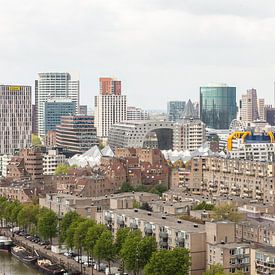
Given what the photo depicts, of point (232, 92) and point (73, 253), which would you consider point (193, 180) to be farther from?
point (232, 92)

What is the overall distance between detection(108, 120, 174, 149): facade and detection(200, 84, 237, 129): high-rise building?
55495mm

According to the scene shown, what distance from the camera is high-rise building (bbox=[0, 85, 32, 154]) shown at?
102 meters

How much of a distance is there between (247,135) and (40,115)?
65196 mm

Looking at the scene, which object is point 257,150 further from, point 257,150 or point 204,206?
point 204,206

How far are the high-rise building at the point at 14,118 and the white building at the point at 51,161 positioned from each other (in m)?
20.8

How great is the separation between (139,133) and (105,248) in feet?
214

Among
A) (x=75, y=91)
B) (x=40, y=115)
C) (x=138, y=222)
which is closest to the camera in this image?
(x=138, y=222)

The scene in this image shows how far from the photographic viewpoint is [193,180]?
203 feet

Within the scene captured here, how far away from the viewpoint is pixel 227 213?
1644 inches

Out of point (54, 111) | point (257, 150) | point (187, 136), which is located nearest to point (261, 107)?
point (54, 111)

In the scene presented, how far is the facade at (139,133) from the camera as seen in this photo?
101 m

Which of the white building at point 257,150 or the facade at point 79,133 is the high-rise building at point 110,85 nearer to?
the facade at point 79,133

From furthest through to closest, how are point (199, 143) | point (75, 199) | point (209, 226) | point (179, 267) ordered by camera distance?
1. point (199, 143)
2. point (75, 199)
3. point (209, 226)
4. point (179, 267)

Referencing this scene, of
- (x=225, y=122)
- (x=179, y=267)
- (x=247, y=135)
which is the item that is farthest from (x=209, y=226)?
(x=225, y=122)
